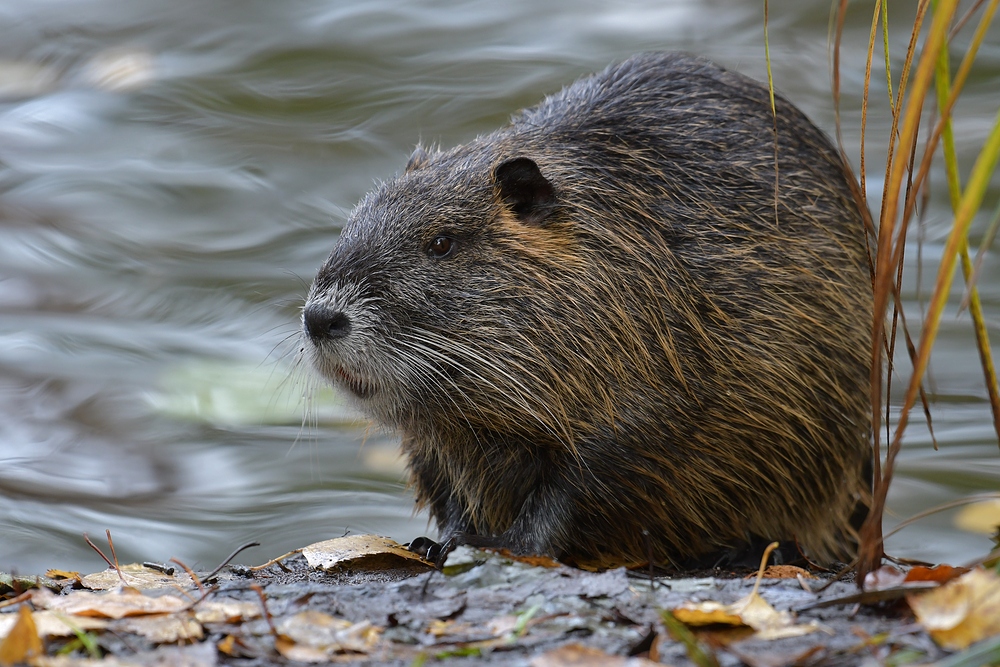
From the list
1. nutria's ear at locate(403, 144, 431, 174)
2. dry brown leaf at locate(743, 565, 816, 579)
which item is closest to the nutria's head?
nutria's ear at locate(403, 144, 431, 174)

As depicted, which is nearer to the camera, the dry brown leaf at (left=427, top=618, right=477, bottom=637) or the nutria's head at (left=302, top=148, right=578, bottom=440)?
the dry brown leaf at (left=427, top=618, right=477, bottom=637)

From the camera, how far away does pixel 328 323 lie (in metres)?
3.28

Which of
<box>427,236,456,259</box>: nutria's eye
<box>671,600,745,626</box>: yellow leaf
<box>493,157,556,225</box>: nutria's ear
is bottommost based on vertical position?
<box>671,600,745,626</box>: yellow leaf

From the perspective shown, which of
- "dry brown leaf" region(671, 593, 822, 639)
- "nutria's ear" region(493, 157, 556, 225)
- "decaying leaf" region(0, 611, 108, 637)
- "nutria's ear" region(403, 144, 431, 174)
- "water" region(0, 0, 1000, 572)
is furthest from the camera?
"water" region(0, 0, 1000, 572)

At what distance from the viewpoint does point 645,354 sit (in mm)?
3514

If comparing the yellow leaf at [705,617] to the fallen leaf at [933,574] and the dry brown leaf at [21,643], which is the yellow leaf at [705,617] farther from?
the dry brown leaf at [21,643]

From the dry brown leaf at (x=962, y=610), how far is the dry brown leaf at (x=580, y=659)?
21.3 inches

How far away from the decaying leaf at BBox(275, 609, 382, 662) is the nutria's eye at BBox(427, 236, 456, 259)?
124 cm

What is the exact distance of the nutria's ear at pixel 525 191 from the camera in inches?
138

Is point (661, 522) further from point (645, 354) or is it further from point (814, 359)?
point (814, 359)

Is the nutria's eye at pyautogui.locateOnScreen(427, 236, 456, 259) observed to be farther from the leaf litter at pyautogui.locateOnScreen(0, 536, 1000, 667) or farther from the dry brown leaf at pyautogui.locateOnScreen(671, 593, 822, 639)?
the dry brown leaf at pyautogui.locateOnScreen(671, 593, 822, 639)

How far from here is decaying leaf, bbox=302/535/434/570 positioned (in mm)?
3543

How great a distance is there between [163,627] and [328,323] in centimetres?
104

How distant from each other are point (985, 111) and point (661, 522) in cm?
641
